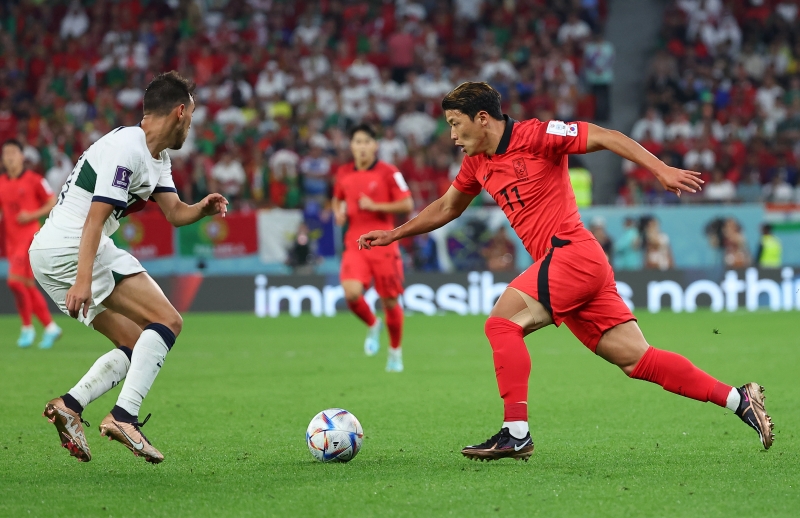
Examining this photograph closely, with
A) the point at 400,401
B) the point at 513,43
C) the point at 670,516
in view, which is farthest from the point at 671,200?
the point at 670,516

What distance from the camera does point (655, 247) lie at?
18359 mm

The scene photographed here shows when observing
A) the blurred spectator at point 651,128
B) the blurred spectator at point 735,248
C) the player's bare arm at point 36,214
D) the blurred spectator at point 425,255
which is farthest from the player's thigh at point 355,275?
the blurred spectator at point 651,128

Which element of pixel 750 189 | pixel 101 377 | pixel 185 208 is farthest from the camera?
pixel 750 189

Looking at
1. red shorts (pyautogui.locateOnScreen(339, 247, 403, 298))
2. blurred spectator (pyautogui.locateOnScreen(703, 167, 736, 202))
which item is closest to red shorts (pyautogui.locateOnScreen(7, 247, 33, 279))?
red shorts (pyautogui.locateOnScreen(339, 247, 403, 298))

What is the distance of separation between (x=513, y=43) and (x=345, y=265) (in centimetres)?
1431

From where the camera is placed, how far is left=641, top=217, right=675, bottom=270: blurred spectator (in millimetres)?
18359

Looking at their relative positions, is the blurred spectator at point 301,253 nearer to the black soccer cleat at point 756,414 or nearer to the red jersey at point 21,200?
the red jersey at point 21,200

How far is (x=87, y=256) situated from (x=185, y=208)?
2.89 ft

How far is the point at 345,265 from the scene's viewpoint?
11406mm

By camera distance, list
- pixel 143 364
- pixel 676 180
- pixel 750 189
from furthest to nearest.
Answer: pixel 750 189 → pixel 143 364 → pixel 676 180

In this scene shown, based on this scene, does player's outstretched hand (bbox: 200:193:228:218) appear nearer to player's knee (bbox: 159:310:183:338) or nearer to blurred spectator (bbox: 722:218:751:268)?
player's knee (bbox: 159:310:183:338)

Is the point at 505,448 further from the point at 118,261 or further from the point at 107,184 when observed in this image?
the point at 107,184

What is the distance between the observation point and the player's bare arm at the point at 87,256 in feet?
17.7

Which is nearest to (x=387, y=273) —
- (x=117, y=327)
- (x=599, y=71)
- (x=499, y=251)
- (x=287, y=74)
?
(x=117, y=327)
